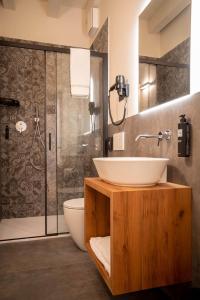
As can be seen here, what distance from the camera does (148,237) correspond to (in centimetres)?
112

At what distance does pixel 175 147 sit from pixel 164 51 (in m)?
0.67

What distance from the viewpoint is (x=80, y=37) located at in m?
3.32

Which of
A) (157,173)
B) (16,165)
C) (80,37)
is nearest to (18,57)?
(80,37)

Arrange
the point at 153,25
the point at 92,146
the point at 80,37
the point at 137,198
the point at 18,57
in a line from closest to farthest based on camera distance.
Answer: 1. the point at 137,198
2. the point at 153,25
3. the point at 92,146
4. the point at 18,57
5. the point at 80,37

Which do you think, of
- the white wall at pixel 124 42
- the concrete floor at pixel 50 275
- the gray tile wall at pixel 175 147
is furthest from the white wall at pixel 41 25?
the concrete floor at pixel 50 275

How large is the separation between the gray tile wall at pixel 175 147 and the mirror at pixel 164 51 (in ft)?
0.26

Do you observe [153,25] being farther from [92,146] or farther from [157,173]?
[92,146]

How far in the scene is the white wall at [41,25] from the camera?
301cm

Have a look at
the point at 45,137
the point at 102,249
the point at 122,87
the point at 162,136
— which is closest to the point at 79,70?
the point at 122,87

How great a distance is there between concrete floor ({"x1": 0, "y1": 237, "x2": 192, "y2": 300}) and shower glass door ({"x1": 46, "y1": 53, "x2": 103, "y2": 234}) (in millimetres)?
462

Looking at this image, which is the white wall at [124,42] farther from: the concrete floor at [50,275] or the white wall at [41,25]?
the concrete floor at [50,275]

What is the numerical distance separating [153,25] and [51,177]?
1.93 m

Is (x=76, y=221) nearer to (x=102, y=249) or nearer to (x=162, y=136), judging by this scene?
(x=102, y=249)

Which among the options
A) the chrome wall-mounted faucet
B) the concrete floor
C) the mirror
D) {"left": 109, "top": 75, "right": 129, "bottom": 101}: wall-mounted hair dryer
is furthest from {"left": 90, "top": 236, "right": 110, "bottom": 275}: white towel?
{"left": 109, "top": 75, "right": 129, "bottom": 101}: wall-mounted hair dryer
